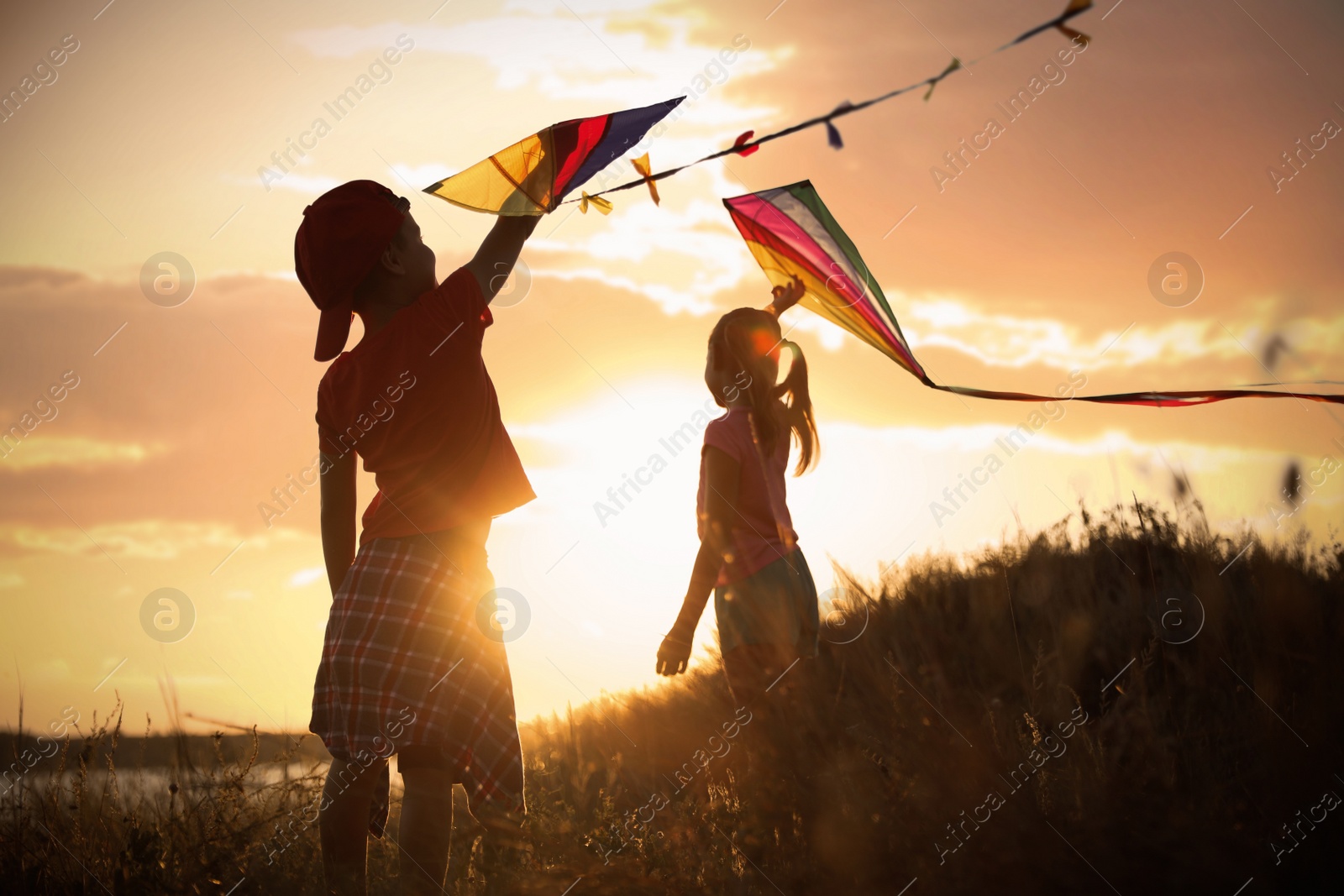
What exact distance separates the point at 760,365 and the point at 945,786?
1.75 m

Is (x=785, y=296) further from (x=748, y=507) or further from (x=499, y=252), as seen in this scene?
(x=499, y=252)

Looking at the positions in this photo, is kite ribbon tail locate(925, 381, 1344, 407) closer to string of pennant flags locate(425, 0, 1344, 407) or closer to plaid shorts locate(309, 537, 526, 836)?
string of pennant flags locate(425, 0, 1344, 407)

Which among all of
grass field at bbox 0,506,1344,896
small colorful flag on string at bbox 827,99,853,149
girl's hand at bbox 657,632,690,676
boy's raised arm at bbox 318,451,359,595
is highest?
small colorful flag on string at bbox 827,99,853,149

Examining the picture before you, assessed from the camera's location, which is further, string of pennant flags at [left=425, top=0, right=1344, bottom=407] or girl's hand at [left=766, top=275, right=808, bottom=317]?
girl's hand at [left=766, top=275, right=808, bottom=317]

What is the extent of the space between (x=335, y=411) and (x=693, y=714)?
3.71 m

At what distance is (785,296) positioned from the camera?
12.6ft

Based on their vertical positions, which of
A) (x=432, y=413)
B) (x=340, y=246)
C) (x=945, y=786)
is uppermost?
(x=340, y=246)

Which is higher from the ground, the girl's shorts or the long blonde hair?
the long blonde hair

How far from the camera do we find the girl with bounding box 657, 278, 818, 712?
3.33 metres

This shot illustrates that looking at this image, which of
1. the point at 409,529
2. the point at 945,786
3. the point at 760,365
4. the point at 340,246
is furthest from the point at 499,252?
the point at 945,786

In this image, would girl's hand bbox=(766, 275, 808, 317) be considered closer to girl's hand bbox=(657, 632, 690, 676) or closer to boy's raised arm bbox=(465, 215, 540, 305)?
boy's raised arm bbox=(465, 215, 540, 305)

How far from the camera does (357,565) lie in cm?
265

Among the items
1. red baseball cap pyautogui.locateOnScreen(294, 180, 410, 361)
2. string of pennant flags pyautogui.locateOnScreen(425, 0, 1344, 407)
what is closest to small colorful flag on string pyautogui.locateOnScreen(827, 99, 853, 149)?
string of pennant flags pyautogui.locateOnScreen(425, 0, 1344, 407)

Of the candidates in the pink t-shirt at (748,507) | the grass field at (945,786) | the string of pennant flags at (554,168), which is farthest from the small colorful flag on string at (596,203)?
the grass field at (945,786)
